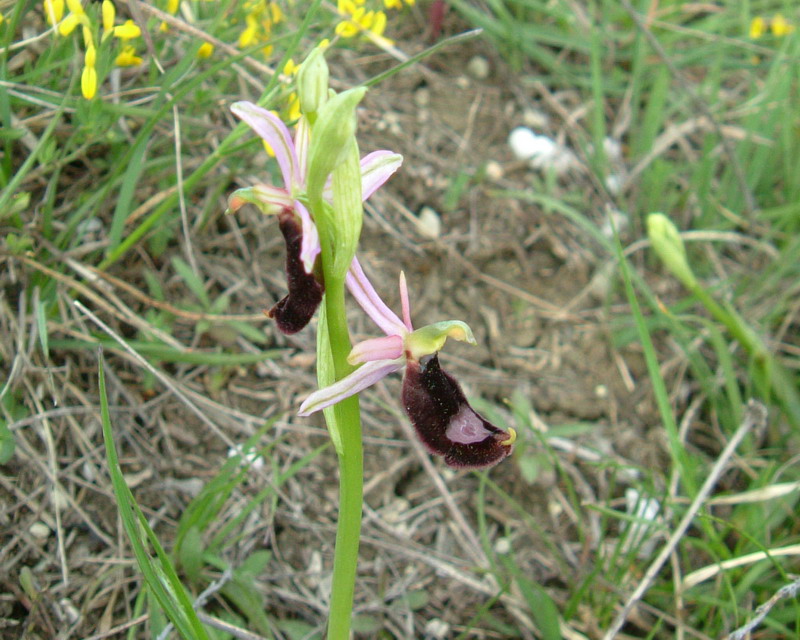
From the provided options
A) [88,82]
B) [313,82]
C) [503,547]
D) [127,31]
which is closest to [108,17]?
[127,31]

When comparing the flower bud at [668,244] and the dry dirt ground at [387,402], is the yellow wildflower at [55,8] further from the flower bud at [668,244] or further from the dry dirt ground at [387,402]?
the flower bud at [668,244]

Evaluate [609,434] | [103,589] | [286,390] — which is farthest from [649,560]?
[103,589]

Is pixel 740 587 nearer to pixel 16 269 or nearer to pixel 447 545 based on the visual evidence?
pixel 447 545

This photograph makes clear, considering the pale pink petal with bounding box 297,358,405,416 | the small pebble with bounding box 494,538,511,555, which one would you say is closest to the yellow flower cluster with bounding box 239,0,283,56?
the pale pink petal with bounding box 297,358,405,416

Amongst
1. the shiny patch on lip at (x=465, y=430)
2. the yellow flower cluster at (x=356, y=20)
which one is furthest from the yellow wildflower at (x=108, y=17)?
the shiny patch on lip at (x=465, y=430)

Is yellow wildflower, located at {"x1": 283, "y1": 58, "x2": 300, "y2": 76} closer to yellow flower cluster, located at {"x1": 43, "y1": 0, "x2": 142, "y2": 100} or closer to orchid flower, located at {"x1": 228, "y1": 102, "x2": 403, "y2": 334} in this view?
yellow flower cluster, located at {"x1": 43, "y1": 0, "x2": 142, "y2": 100}

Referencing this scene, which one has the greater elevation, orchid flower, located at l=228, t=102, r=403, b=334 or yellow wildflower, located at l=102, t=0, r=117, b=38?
yellow wildflower, located at l=102, t=0, r=117, b=38
